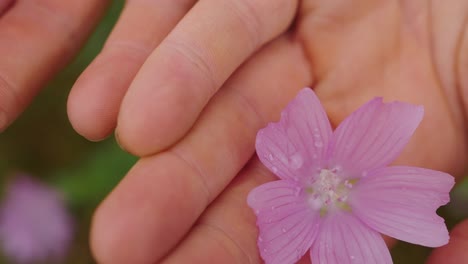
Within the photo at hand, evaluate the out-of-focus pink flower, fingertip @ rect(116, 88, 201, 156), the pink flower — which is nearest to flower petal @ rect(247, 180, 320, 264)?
the pink flower

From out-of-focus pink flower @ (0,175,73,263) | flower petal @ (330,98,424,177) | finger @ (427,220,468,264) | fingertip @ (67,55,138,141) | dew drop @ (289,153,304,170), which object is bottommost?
out-of-focus pink flower @ (0,175,73,263)

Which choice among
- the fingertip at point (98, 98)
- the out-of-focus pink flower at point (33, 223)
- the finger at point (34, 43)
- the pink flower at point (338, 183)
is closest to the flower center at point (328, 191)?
the pink flower at point (338, 183)

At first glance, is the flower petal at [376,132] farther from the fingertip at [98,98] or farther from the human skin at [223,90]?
the fingertip at [98,98]

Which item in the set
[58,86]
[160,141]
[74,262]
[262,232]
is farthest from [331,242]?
[58,86]

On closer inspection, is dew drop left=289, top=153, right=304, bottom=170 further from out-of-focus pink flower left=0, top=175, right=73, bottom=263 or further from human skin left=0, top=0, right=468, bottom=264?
out-of-focus pink flower left=0, top=175, right=73, bottom=263

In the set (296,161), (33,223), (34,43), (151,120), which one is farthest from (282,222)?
(33,223)

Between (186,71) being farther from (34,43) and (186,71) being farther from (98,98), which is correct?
(34,43)
